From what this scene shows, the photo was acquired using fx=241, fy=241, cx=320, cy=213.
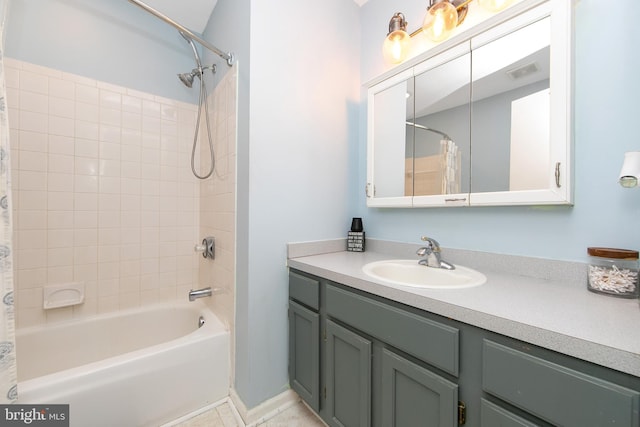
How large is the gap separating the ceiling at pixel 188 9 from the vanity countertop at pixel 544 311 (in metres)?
1.91

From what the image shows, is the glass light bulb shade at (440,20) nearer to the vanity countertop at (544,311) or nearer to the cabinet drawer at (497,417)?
the vanity countertop at (544,311)

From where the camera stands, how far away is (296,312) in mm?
1286

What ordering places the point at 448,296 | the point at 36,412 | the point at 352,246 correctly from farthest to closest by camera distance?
the point at 352,246 → the point at 36,412 → the point at 448,296

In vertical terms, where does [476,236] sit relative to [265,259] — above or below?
above

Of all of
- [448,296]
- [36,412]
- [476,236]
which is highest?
[476,236]

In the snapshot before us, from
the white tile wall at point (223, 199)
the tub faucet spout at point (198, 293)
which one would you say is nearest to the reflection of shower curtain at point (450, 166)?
the white tile wall at point (223, 199)

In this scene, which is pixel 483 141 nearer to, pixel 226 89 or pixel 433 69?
pixel 433 69

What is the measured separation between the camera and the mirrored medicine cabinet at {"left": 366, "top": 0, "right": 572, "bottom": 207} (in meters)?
0.88

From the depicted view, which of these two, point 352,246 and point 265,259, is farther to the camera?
point 352,246

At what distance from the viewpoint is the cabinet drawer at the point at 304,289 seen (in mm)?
1160

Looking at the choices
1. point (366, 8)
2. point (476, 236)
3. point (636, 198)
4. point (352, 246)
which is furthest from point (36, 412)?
point (366, 8)

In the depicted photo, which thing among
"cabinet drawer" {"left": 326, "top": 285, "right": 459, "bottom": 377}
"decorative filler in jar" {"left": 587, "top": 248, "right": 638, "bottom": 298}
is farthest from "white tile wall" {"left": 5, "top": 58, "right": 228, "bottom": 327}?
"decorative filler in jar" {"left": 587, "top": 248, "right": 638, "bottom": 298}

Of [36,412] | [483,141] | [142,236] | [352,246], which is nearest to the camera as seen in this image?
[36,412]

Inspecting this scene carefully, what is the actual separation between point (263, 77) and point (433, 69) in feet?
2.89
